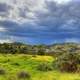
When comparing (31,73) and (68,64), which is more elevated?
(68,64)

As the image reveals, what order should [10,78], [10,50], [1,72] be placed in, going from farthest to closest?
[10,50] → [1,72] → [10,78]

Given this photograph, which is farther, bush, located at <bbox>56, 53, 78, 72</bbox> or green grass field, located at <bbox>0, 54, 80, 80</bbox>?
bush, located at <bbox>56, 53, 78, 72</bbox>

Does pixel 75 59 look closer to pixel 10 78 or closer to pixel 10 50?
pixel 10 78

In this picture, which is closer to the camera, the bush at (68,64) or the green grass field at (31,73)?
the green grass field at (31,73)

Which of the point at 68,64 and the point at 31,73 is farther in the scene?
the point at 68,64

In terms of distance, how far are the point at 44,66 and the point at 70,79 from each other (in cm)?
1819

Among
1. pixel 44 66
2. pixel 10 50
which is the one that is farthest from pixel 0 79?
pixel 10 50

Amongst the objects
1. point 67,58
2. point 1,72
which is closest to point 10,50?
point 67,58

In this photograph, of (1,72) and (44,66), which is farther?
(44,66)

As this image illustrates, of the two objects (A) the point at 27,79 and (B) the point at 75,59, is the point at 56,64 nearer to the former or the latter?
(B) the point at 75,59

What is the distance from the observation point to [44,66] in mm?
44062

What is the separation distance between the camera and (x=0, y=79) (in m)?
24.4

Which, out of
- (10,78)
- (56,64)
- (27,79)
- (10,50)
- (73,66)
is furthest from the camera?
(10,50)

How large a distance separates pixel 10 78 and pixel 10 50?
3949 inches
